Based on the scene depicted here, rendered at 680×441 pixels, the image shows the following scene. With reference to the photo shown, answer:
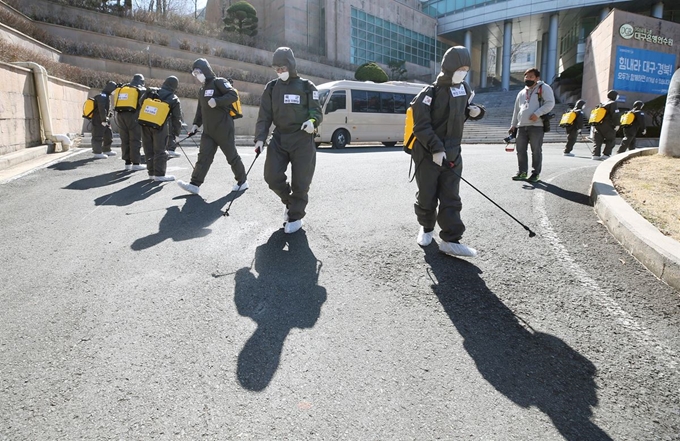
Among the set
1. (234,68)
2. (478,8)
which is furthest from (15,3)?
(478,8)

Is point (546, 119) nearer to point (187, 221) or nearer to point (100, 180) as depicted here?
point (187, 221)

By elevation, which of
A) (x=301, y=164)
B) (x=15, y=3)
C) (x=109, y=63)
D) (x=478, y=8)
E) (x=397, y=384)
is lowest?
(x=397, y=384)

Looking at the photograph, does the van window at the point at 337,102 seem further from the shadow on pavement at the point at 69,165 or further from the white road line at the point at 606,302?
the white road line at the point at 606,302

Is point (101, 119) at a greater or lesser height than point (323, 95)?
lesser

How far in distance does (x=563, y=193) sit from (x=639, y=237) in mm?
2852

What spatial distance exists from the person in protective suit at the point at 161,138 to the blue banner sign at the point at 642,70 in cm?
2468

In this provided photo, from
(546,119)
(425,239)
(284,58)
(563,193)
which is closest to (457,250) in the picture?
(425,239)

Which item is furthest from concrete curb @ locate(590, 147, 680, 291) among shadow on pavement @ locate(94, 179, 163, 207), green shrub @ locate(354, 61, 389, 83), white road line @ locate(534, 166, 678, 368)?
green shrub @ locate(354, 61, 389, 83)

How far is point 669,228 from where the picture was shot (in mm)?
4293

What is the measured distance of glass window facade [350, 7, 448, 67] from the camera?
127ft

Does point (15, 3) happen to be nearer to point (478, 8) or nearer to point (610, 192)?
point (610, 192)

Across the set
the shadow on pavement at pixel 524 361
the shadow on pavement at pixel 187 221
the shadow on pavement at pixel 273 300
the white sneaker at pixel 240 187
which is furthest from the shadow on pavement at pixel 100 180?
the shadow on pavement at pixel 524 361

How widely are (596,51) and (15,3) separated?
31668 millimetres

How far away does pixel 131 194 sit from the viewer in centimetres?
655
